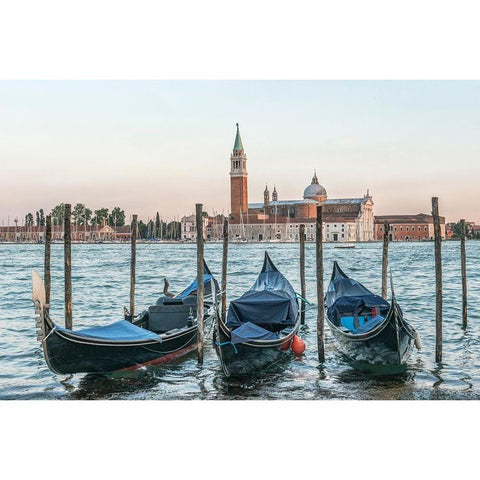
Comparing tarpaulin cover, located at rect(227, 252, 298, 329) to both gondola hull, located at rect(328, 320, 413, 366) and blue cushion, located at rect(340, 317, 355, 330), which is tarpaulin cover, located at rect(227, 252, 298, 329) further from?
gondola hull, located at rect(328, 320, 413, 366)

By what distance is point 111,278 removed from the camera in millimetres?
15961

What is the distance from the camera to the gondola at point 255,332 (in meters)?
4.55

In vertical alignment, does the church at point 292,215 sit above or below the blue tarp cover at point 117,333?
above

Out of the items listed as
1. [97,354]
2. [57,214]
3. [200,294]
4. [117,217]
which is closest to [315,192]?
[117,217]

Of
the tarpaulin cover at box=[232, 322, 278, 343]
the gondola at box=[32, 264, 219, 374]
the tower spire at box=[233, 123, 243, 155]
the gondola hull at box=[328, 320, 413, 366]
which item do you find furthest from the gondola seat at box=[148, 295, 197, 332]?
the tower spire at box=[233, 123, 243, 155]

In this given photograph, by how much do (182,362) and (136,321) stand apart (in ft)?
1.83

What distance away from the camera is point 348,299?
6.07 meters

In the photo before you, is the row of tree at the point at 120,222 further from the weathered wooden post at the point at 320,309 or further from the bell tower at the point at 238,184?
the weathered wooden post at the point at 320,309

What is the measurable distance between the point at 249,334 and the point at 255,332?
0.30ft

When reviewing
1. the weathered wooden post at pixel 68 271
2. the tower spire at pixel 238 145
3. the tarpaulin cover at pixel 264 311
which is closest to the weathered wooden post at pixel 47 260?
the weathered wooden post at pixel 68 271

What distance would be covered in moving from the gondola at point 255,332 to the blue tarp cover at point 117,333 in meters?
0.53
